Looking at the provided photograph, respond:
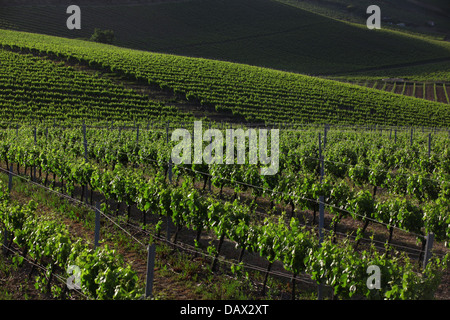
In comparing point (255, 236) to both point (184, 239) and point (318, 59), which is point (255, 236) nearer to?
point (184, 239)

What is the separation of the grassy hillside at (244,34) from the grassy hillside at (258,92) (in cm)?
2613

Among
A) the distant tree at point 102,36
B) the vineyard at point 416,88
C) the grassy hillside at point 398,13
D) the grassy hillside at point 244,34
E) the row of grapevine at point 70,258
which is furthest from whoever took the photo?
the grassy hillside at point 398,13

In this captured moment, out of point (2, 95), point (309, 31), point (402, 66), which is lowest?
point (2, 95)

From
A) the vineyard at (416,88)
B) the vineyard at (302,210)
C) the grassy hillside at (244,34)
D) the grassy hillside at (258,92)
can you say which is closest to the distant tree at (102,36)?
the grassy hillside at (244,34)

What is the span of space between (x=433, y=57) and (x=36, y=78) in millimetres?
80933

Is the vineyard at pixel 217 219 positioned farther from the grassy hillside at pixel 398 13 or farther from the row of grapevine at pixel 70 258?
the grassy hillside at pixel 398 13

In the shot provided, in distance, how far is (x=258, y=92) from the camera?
131ft

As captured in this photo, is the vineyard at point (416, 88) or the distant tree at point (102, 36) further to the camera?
the distant tree at point (102, 36)

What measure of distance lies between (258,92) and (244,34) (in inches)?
2140

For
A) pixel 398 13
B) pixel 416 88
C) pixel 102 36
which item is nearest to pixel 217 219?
pixel 416 88

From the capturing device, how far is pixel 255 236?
22.1ft

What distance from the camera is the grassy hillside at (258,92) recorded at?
1395 inches

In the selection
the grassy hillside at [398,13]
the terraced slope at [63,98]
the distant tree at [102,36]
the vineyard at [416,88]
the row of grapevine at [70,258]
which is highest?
the grassy hillside at [398,13]
